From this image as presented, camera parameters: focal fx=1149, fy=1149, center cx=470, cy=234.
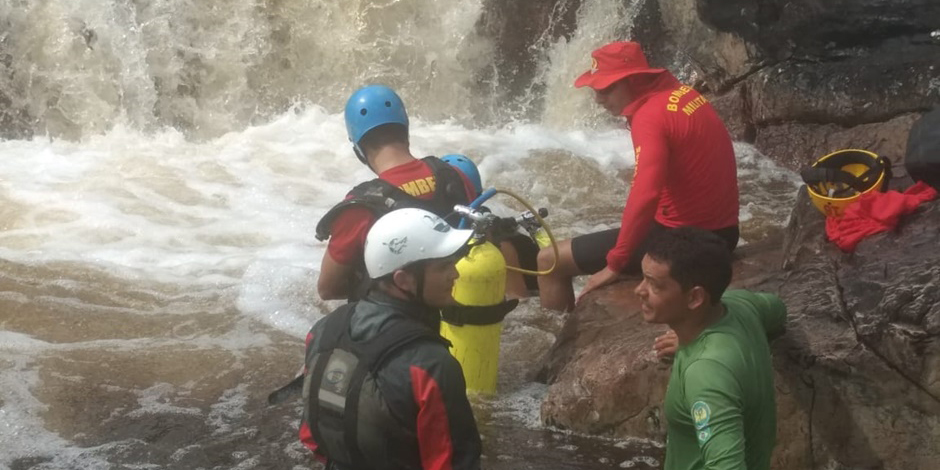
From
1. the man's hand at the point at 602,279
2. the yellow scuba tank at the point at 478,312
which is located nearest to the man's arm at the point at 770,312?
the yellow scuba tank at the point at 478,312

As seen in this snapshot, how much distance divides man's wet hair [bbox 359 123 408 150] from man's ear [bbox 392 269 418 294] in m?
1.35

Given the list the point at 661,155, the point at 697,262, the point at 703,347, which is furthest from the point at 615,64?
the point at 703,347

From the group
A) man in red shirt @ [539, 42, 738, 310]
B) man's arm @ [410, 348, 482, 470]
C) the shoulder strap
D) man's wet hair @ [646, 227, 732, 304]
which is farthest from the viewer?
man in red shirt @ [539, 42, 738, 310]

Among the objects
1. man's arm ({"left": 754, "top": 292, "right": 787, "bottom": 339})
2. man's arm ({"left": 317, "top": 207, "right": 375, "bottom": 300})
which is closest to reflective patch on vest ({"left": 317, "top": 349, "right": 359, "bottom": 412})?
man's arm ({"left": 317, "top": 207, "right": 375, "bottom": 300})

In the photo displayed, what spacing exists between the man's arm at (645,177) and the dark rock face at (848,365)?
19.8 inches

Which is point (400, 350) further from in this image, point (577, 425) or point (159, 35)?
point (159, 35)

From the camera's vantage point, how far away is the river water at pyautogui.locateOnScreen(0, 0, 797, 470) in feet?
16.8

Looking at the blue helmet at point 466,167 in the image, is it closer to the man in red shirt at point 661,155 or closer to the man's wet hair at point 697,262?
the man in red shirt at point 661,155

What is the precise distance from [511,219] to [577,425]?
131cm

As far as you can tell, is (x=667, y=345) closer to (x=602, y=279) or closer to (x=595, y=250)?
(x=602, y=279)

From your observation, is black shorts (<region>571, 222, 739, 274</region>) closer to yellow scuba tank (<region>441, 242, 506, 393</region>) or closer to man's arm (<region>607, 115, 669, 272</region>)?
man's arm (<region>607, 115, 669, 272</region>)

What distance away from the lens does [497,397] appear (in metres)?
5.09

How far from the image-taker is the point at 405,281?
9.36 ft

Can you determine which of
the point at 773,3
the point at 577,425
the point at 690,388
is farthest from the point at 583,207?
the point at 690,388
